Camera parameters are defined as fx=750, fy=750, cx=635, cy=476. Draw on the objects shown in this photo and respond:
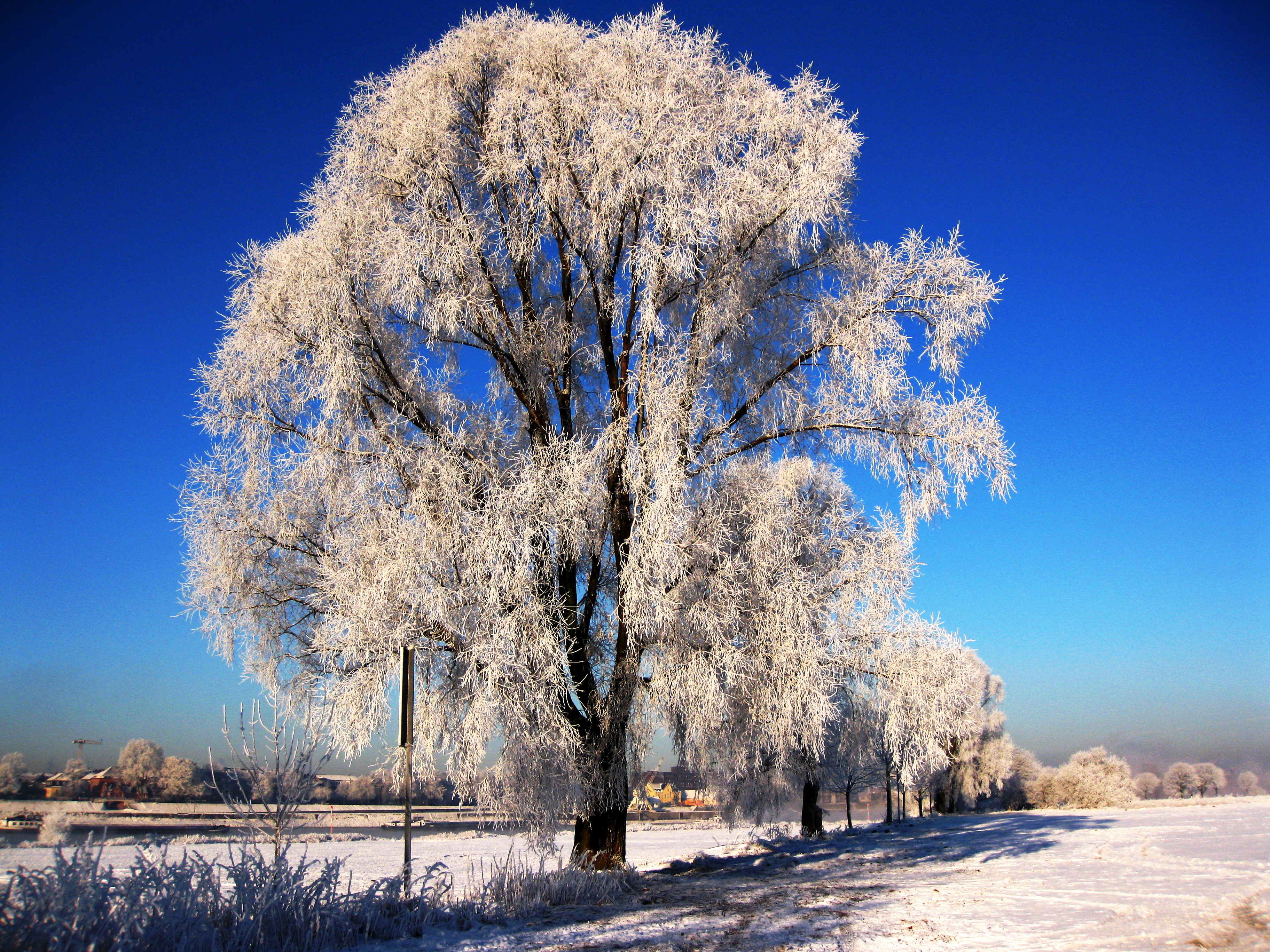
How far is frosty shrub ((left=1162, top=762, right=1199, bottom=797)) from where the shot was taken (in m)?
60.7

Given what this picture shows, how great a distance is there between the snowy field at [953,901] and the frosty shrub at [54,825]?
2.50 metres

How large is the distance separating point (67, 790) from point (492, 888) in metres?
22.9

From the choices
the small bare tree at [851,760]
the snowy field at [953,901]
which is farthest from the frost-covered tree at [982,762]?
the snowy field at [953,901]

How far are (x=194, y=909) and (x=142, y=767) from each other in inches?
1228

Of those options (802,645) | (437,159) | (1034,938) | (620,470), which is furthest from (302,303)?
(1034,938)

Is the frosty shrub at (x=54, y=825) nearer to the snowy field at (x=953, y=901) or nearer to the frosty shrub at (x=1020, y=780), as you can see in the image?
the snowy field at (x=953, y=901)

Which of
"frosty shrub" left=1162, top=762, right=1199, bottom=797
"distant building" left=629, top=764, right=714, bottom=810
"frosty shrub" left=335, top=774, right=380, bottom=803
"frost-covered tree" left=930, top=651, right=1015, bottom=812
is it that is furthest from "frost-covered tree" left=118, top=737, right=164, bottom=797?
"frosty shrub" left=1162, top=762, right=1199, bottom=797

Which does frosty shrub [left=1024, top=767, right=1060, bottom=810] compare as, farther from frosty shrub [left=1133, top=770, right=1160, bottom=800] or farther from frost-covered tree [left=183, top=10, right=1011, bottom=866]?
frost-covered tree [left=183, top=10, right=1011, bottom=866]

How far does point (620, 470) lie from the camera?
368 inches

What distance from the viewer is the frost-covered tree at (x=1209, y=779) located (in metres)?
60.0

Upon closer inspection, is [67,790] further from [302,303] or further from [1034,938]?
[1034,938]

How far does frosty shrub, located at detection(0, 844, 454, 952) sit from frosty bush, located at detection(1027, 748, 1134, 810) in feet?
137

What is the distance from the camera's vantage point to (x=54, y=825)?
19812 millimetres

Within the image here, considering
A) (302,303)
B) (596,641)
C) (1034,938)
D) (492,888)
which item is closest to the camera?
(1034,938)
